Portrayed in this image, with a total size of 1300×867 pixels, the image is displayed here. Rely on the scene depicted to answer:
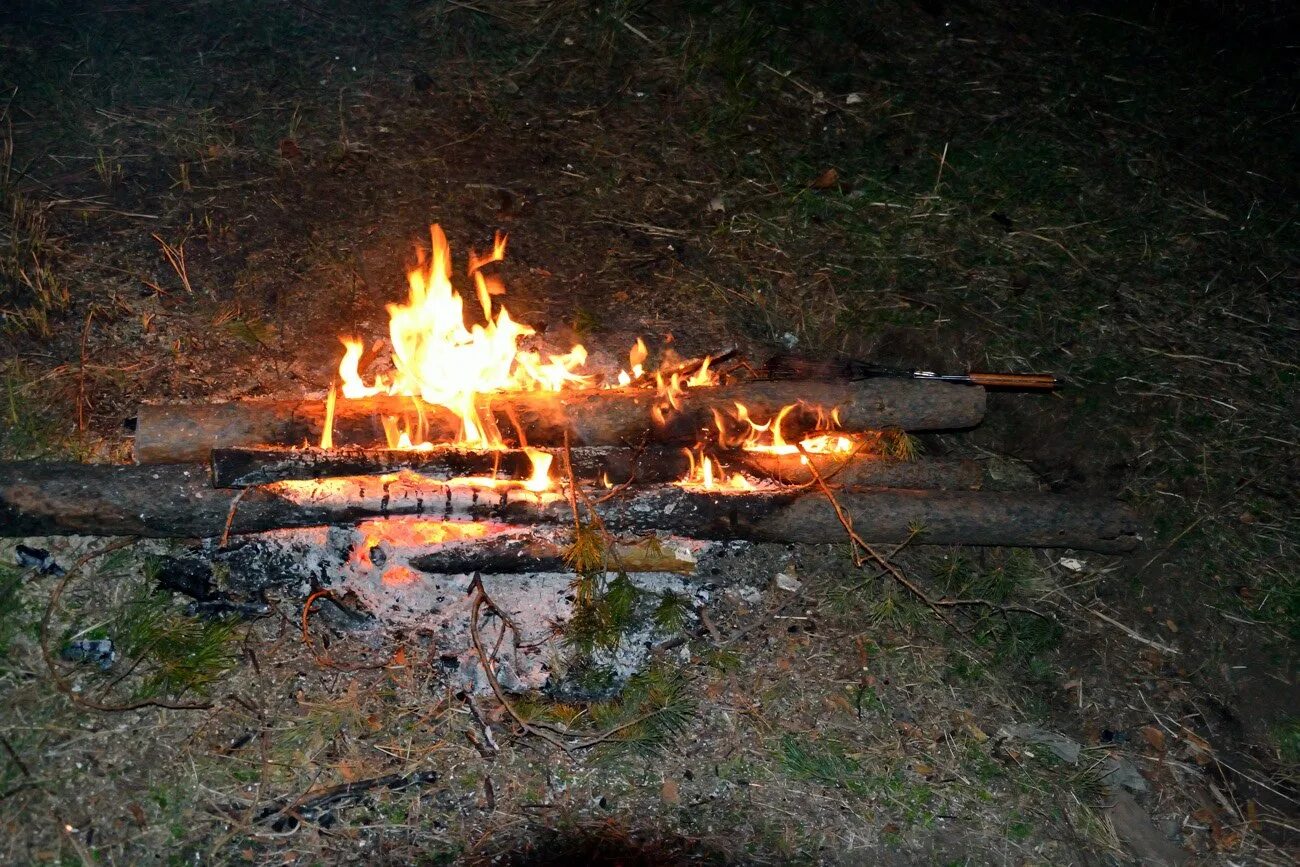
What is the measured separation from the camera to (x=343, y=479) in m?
3.61

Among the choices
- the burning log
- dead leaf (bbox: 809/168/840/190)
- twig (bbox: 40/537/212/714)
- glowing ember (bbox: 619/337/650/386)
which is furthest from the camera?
dead leaf (bbox: 809/168/840/190)

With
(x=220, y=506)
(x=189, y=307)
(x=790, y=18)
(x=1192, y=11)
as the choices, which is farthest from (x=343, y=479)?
(x=1192, y=11)

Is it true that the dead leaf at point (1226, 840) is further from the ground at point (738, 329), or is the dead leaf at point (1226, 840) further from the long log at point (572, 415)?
→ the long log at point (572, 415)

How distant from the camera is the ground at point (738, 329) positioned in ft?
11.1

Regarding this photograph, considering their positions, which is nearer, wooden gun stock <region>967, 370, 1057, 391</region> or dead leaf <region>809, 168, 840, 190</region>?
wooden gun stock <region>967, 370, 1057, 391</region>

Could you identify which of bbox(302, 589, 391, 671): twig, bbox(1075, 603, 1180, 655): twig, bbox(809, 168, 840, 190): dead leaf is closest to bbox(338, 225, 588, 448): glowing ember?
bbox(302, 589, 391, 671): twig

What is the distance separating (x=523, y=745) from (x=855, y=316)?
280 centimetres

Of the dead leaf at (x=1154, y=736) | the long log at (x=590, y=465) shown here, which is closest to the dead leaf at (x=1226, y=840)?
the dead leaf at (x=1154, y=736)

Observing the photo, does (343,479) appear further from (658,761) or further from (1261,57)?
(1261,57)

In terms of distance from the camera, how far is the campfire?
357 cm

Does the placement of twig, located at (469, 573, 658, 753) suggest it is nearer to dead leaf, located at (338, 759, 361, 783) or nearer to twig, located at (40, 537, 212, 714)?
dead leaf, located at (338, 759, 361, 783)

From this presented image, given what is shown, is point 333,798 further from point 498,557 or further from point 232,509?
point 232,509

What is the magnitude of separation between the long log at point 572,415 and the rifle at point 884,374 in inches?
3.8

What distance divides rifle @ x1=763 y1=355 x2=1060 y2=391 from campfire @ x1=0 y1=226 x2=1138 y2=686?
15 mm
